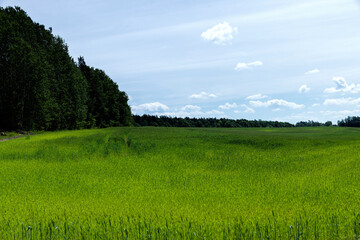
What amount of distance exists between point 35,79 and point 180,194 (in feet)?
148

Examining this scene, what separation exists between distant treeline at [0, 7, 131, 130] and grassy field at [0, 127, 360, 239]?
2896 centimetres

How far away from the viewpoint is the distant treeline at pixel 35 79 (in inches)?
1813

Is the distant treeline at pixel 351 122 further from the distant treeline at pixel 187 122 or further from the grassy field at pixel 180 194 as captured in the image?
the grassy field at pixel 180 194

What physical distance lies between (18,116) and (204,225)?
161ft

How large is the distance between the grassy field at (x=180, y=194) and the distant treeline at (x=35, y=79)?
2896cm

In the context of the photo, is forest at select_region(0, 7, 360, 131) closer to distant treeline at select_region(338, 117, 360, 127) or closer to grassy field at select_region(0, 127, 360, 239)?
grassy field at select_region(0, 127, 360, 239)

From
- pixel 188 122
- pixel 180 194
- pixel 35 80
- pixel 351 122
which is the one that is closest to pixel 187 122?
pixel 188 122

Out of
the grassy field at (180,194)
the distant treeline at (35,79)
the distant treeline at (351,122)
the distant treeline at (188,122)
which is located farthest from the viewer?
the distant treeline at (188,122)

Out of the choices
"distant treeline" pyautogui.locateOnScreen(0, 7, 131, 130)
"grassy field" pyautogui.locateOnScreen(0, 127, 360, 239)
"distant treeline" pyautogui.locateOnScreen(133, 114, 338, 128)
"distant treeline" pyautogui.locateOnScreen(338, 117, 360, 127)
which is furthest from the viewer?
"distant treeline" pyautogui.locateOnScreen(133, 114, 338, 128)

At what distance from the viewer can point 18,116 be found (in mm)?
47906

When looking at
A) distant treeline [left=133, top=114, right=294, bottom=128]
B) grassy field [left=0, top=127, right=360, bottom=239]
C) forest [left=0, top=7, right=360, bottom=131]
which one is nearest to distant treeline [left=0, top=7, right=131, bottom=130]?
forest [left=0, top=7, right=360, bottom=131]

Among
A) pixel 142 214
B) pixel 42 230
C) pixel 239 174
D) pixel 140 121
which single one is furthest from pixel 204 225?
pixel 140 121

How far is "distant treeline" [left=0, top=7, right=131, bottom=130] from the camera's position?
1813 inches

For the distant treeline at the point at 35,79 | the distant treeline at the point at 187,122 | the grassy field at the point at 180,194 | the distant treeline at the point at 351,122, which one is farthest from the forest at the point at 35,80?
the distant treeline at the point at 351,122
